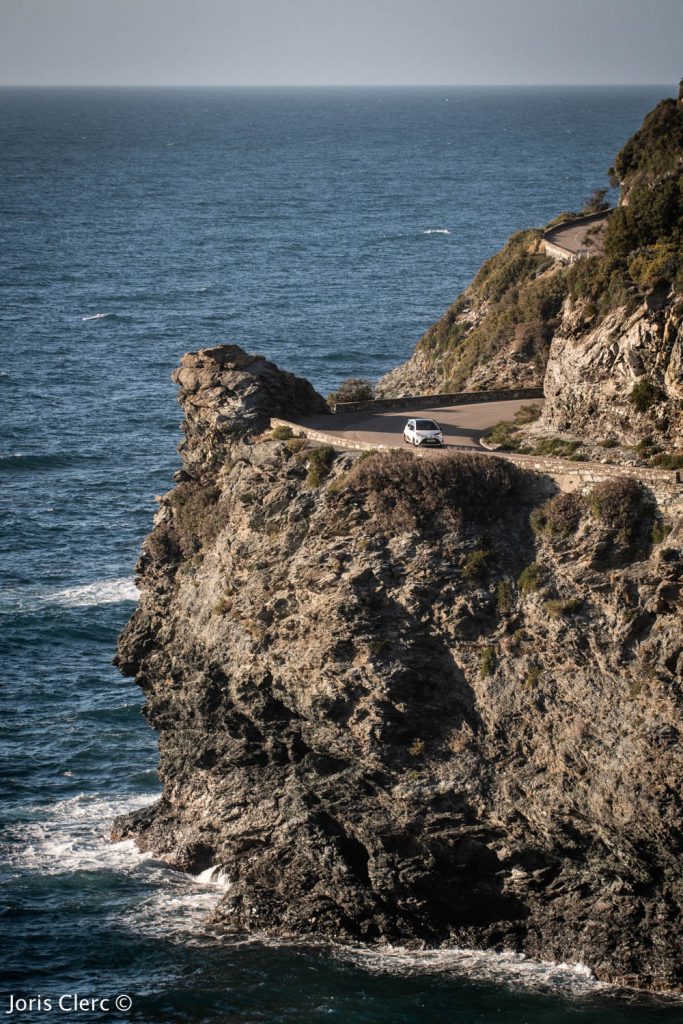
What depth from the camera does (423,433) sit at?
55.4m

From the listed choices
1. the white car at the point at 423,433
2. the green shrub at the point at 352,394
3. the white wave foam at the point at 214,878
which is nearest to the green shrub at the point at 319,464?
the white car at the point at 423,433

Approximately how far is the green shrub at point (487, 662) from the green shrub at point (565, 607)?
94.5 inches

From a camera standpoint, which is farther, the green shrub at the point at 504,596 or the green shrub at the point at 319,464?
the green shrub at the point at 319,464

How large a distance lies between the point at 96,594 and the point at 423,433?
2741 centimetres

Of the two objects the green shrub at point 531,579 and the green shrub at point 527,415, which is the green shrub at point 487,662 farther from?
the green shrub at point 527,415

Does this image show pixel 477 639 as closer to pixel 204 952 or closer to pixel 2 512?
pixel 204 952

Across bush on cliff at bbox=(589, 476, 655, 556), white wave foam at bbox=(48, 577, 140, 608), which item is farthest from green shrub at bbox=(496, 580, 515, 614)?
white wave foam at bbox=(48, 577, 140, 608)

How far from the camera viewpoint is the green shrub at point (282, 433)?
187ft

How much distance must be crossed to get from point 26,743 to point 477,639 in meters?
24.8

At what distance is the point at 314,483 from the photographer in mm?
53125

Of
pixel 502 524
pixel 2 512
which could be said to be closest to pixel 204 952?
pixel 502 524

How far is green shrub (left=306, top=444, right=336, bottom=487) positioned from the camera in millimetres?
53250

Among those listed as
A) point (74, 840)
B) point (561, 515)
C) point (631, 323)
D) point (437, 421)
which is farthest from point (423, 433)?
point (74, 840)

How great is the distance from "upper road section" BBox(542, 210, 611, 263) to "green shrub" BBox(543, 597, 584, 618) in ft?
98.2
